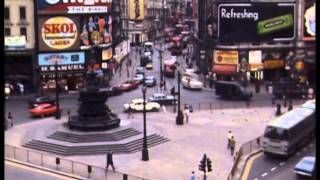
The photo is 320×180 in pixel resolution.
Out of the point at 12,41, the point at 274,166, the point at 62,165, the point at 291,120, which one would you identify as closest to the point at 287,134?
the point at 291,120

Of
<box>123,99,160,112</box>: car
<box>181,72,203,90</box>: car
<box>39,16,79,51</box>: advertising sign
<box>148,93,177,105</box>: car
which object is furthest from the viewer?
<box>181,72,203,90</box>: car

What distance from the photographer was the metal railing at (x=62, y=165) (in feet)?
30.2

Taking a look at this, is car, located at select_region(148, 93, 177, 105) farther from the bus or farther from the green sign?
the green sign

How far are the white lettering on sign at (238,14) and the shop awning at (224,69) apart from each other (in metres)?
4.19

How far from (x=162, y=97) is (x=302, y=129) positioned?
8.32 metres

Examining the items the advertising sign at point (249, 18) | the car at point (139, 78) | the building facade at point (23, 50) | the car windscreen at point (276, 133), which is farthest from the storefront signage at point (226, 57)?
the car at point (139, 78)

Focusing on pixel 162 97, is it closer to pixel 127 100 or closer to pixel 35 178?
pixel 127 100

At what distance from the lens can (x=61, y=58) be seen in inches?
557

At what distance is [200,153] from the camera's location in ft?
35.1

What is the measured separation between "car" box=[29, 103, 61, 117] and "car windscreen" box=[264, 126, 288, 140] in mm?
6966

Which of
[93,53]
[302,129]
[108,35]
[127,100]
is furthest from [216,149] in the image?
[127,100]

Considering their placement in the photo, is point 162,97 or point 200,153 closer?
point 200,153

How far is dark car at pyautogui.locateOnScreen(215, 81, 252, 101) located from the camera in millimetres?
16438

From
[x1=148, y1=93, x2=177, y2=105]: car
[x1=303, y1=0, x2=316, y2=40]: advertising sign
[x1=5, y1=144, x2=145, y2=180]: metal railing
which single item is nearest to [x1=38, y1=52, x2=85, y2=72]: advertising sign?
[x1=148, y1=93, x2=177, y2=105]: car
